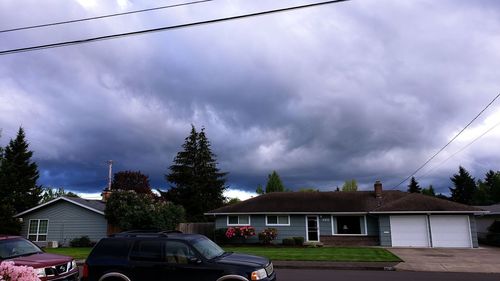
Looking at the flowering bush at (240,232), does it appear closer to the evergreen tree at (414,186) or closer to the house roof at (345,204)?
the house roof at (345,204)

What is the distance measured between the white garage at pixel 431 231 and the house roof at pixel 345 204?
0.79 meters

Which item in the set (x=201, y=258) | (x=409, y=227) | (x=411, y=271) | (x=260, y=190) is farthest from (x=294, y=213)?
(x=260, y=190)

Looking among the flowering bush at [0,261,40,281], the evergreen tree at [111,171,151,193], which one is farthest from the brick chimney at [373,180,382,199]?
the evergreen tree at [111,171,151,193]

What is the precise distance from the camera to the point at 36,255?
11.2 meters

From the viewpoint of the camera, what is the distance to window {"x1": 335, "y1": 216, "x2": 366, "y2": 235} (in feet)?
111

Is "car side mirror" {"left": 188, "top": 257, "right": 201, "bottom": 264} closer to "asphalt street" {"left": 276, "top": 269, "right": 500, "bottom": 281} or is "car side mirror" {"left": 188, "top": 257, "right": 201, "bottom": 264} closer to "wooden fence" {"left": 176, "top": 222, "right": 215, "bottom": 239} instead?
"asphalt street" {"left": 276, "top": 269, "right": 500, "bottom": 281}

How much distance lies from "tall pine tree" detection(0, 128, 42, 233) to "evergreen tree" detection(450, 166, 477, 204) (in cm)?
7060

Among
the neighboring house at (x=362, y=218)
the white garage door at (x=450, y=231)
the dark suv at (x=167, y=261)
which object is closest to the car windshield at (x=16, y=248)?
the dark suv at (x=167, y=261)

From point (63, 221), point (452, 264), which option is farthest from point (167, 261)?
point (63, 221)

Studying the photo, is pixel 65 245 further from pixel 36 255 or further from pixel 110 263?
pixel 110 263

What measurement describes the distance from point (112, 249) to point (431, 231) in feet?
88.1

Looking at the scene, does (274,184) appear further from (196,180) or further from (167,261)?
(167,261)

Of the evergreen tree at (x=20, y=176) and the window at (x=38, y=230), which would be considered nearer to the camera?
the window at (x=38, y=230)

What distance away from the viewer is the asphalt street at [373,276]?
1512cm
